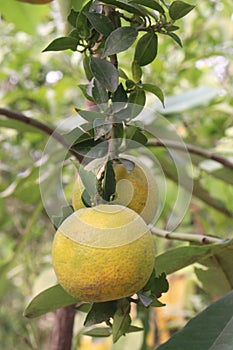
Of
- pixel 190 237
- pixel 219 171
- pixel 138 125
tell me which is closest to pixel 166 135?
pixel 219 171

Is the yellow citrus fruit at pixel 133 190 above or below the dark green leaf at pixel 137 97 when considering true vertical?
below

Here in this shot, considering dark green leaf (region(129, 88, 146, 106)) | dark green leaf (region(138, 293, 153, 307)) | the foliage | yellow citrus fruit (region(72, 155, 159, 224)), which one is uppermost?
dark green leaf (region(129, 88, 146, 106))

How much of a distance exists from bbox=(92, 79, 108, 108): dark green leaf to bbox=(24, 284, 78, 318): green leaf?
0.66 feet

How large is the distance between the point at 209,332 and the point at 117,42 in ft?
0.90

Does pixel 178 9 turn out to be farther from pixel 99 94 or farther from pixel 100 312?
pixel 100 312

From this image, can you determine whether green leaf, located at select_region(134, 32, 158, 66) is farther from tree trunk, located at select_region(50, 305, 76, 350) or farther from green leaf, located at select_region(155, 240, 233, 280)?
tree trunk, located at select_region(50, 305, 76, 350)

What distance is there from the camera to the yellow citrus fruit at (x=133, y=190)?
43cm

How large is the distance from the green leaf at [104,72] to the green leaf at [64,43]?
4cm

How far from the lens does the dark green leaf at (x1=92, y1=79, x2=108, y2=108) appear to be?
16.5 inches

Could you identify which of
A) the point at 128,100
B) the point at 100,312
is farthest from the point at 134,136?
the point at 100,312

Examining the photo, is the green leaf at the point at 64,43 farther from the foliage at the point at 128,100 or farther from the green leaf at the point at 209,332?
the green leaf at the point at 209,332

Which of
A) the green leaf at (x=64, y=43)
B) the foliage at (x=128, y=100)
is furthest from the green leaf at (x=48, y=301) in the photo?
the green leaf at (x=64, y=43)

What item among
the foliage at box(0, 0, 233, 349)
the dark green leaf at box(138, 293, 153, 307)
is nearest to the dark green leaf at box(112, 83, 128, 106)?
the foliage at box(0, 0, 233, 349)

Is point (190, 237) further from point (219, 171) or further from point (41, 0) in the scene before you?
point (219, 171)
